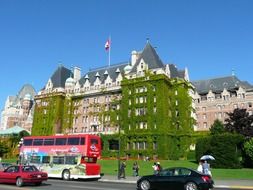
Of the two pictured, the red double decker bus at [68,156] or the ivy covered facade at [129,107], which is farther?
the ivy covered facade at [129,107]

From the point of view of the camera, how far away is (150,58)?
7581 centimetres

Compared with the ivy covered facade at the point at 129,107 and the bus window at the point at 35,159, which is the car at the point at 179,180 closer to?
the bus window at the point at 35,159

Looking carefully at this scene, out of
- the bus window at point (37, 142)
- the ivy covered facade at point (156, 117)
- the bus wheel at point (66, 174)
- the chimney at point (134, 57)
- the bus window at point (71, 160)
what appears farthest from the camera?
the chimney at point (134, 57)

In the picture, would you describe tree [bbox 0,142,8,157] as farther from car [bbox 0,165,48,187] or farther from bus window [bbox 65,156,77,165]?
car [bbox 0,165,48,187]

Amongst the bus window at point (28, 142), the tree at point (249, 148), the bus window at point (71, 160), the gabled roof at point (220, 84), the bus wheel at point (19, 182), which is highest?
the gabled roof at point (220, 84)

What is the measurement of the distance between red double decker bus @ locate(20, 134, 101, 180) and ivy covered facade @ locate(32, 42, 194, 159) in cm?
2485

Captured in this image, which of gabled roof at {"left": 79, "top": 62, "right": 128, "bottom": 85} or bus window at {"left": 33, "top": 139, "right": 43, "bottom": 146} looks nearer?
bus window at {"left": 33, "top": 139, "right": 43, "bottom": 146}

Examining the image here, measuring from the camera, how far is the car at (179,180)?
764 inches

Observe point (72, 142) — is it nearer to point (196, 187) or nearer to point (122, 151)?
point (196, 187)

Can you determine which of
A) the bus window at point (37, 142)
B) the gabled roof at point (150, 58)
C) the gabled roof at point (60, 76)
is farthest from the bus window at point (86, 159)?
the gabled roof at point (60, 76)

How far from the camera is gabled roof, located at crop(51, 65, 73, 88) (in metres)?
91.0

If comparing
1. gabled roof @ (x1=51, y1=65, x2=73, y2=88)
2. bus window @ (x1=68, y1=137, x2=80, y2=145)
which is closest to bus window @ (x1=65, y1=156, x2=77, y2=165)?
bus window @ (x1=68, y1=137, x2=80, y2=145)

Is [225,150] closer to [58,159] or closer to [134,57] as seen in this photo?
[58,159]

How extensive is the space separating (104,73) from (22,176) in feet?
206
